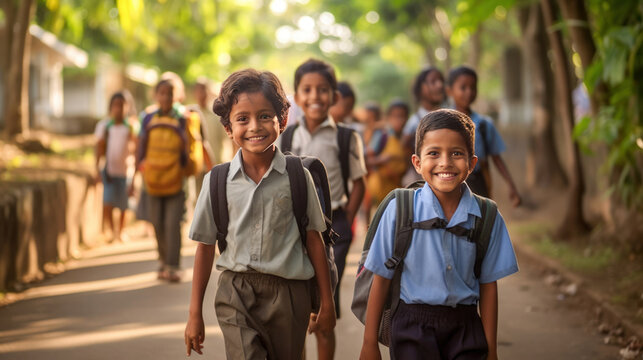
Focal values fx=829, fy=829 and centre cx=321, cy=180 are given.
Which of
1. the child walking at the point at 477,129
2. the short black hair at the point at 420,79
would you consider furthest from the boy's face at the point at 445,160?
the short black hair at the point at 420,79

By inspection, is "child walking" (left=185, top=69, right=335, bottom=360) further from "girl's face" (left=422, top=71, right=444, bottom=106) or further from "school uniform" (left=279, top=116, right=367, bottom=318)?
"girl's face" (left=422, top=71, right=444, bottom=106)

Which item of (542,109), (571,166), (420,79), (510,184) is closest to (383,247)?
(510,184)

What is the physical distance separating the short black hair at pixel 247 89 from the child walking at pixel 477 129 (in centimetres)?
280

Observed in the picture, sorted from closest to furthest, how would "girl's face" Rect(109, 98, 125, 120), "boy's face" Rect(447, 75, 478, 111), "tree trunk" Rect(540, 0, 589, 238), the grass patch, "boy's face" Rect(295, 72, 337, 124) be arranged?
"boy's face" Rect(295, 72, 337, 124), "boy's face" Rect(447, 75, 478, 111), the grass patch, "tree trunk" Rect(540, 0, 589, 238), "girl's face" Rect(109, 98, 125, 120)

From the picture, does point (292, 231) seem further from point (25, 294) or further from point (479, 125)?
point (25, 294)

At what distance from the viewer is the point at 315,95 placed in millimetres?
5234

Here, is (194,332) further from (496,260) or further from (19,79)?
(19,79)

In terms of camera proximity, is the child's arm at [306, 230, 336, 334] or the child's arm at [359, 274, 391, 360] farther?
the child's arm at [306, 230, 336, 334]

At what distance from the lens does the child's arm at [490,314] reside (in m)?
3.25

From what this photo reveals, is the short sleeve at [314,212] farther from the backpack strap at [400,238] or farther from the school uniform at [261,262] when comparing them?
the backpack strap at [400,238]

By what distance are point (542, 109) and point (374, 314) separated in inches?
454

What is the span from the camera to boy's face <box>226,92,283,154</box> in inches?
141

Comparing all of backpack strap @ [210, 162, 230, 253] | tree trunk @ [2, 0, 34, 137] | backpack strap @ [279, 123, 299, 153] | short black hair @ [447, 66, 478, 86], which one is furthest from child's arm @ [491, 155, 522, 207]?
tree trunk @ [2, 0, 34, 137]

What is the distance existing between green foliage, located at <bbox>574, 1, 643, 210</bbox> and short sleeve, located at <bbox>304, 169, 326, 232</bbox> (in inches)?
167
